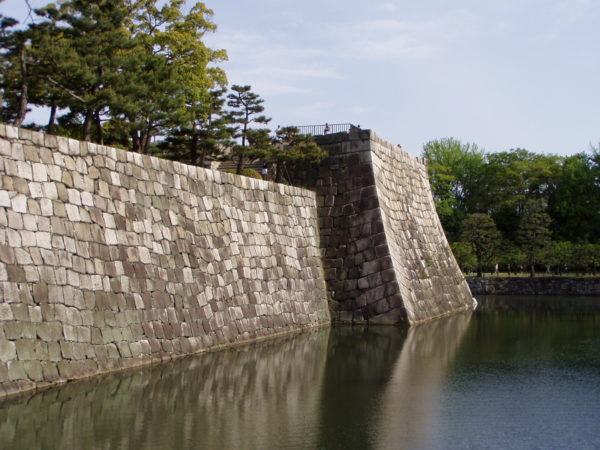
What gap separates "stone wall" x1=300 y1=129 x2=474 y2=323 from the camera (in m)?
18.7

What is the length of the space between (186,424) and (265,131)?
44.6ft

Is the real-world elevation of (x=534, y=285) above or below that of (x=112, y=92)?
below

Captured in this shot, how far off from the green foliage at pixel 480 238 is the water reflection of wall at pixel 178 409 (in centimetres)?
3201

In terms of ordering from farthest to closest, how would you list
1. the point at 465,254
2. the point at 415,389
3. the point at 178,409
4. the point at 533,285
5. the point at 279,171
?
the point at 465,254
the point at 533,285
the point at 279,171
the point at 415,389
the point at 178,409

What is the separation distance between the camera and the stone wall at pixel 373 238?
18703 mm

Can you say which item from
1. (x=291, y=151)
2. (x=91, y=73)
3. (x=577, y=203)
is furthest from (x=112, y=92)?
(x=577, y=203)

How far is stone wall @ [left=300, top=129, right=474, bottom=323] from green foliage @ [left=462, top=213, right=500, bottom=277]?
19558 mm

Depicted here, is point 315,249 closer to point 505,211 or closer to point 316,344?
point 316,344

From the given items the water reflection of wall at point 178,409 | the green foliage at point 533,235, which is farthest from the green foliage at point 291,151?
the green foliage at point 533,235

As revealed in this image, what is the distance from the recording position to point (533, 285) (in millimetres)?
39219

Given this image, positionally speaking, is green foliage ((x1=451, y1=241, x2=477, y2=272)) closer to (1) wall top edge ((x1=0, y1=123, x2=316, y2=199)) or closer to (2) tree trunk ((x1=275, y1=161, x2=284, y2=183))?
(2) tree trunk ((x1=275, y1=161, x2=284, y2=183))

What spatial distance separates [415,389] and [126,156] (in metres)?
6.01

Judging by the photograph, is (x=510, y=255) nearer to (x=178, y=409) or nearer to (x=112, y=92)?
(x=112, y=92)

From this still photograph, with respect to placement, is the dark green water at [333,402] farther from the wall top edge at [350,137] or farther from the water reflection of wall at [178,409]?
the wall top edge at [350,137]
